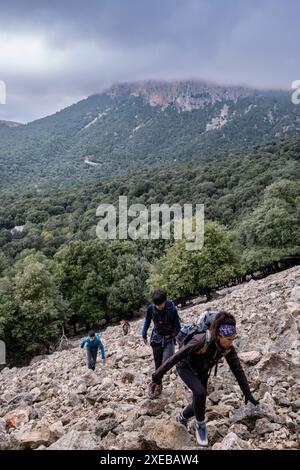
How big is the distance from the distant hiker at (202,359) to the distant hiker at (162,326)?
1.54 metres

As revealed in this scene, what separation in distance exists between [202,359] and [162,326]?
202 centimetres

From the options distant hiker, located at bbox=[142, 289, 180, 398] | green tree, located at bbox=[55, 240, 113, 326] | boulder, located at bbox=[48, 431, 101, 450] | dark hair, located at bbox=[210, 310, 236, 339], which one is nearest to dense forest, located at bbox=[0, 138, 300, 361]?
green tree, located at bbox=[55, 240, 113, 326]

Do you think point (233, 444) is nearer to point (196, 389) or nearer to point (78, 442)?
point (196, 389)

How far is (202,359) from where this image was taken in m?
5.54

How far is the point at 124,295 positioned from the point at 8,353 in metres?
14.0

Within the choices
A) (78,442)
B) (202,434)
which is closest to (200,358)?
(202,434)

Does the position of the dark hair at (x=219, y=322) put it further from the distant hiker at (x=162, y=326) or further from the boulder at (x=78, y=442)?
the boulder at (x=78, y=442)

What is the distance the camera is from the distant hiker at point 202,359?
5.15m

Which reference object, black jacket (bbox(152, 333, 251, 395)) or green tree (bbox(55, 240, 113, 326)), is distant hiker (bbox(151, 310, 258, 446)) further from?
green tree (bbox(55, 240, 113, 326))

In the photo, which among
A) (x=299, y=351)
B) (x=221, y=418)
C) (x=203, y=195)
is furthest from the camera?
(x=203, y=195)

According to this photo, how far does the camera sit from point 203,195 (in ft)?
304
